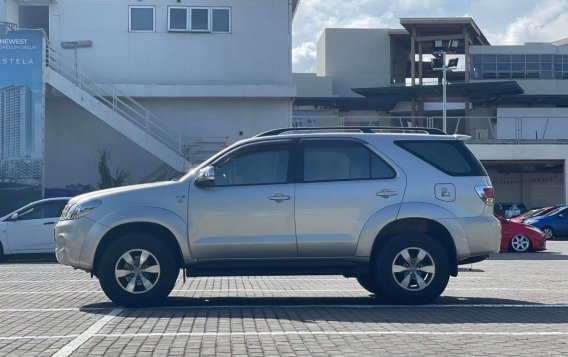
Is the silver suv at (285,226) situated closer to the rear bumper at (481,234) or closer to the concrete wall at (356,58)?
the rear bumper at (481,234)

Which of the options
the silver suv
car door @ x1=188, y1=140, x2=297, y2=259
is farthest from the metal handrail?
car door @ x1=188, y1=140, x2=297, y2=259

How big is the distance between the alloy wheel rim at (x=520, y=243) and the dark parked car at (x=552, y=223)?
11847 mm

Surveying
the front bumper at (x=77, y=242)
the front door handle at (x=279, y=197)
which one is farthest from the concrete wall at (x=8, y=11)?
the front door handle at (x=279, y=197)

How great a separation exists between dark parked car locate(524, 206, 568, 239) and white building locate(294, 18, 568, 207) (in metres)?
7.94

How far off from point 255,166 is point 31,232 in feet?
41.5

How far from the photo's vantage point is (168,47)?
34.1 metres

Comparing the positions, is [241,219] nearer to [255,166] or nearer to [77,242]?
[255,166]

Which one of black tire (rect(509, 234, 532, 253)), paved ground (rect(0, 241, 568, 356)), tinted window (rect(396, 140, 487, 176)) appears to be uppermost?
tinted window (rect(396, 140, 487, 176))

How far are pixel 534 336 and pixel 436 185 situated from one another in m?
2.93

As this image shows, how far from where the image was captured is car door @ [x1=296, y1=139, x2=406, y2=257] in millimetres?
11570

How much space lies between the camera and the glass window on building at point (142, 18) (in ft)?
112

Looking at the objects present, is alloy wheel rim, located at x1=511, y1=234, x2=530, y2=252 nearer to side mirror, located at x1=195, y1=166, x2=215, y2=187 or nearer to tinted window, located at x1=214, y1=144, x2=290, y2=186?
tinted window, located at x1=214, y1=144, x2=290, y2=186

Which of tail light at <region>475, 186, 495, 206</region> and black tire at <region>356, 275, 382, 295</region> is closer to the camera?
tail light at <region>475, 186, 495, 206</region>

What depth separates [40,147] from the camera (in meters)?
29.9
